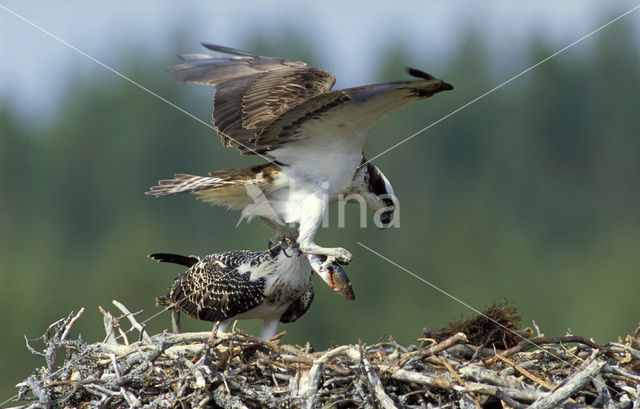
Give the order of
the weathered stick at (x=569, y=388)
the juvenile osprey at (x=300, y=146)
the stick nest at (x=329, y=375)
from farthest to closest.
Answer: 1. the juvenile osprey at (x=300, y=146)
2. the stick nest at (x=329, y=375)
3. the weathered stick at (x=569, y=388)

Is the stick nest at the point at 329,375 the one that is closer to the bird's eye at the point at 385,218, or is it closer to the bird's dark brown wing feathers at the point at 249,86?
the bird's eye at the point at 385,218

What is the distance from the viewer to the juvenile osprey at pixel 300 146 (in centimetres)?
559

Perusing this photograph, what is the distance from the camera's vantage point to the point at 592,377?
15.6ft

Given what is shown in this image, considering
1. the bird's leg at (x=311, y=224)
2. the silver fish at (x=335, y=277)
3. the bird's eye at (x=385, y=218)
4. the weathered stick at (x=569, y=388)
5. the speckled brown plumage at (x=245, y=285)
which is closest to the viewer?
the weathered stick at (x=569, y=388)

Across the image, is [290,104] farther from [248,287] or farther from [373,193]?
[248,287]

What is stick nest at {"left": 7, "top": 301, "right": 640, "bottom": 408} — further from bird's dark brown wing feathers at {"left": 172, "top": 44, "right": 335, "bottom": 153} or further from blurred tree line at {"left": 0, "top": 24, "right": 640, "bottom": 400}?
blurred tree line at {"left": 0, "top": 24, "right": 640, "bottom": 400}

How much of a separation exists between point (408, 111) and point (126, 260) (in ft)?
52.9

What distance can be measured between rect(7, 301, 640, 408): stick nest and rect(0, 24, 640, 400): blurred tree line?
1166cm

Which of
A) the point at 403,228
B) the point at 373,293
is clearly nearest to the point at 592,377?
the point at 373,293

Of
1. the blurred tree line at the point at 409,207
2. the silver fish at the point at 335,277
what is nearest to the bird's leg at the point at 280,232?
the silver fish at the point at 335,277

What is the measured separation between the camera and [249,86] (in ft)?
23.0

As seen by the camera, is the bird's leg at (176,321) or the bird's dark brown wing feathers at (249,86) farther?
the bird's leg at (176,321)

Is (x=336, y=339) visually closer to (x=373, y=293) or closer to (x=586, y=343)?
(x=373, y=293)

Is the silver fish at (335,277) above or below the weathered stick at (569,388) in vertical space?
below
